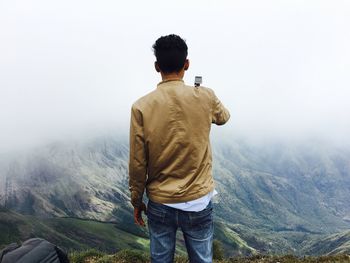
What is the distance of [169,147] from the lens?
7219 millimetres

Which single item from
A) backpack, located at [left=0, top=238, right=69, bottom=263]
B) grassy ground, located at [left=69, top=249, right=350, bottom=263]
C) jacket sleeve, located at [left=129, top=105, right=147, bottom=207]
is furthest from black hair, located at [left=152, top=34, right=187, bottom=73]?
grassy ground, located at [left=69, top=249, right=350, bottom=263]

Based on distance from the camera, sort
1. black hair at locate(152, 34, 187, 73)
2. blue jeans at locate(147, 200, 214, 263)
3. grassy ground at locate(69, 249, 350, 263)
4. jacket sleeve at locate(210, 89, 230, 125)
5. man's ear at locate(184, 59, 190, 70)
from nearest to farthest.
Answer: blue jeans at locate(147, 200, 214, 263)
black hair at locate(152, 34, 187, 73)
jacket sleeve at locate(210, 89, 230, 125)
man's ear at locate(184, 59, 190, 70)
grassy ground at locate(69, 249, 350, 263)

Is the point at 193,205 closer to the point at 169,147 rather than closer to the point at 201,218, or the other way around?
the point at 201,218

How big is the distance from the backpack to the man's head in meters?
3.69

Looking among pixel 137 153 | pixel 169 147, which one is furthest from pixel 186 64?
pixel 137 153

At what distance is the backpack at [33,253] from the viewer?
7207 mm

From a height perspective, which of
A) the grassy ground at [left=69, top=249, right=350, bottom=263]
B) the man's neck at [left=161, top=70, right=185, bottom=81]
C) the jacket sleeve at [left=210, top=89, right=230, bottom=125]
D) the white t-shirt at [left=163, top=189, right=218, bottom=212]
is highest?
the man's neck at [left=161, top=70, right=185, bottom=81]

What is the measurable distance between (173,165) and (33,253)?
2770 mm

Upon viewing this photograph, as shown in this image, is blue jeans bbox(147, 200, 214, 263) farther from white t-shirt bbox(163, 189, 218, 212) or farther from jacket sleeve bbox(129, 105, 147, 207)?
jacket sleeve bbox(129, 105, 147, 207)

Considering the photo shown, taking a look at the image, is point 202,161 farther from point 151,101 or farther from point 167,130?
point 151,101

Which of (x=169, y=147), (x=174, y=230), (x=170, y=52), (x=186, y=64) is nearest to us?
(x=169, y=147)

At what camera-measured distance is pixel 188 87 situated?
24.7 ft

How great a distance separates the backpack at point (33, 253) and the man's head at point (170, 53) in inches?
145

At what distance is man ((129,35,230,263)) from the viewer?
7242mm
